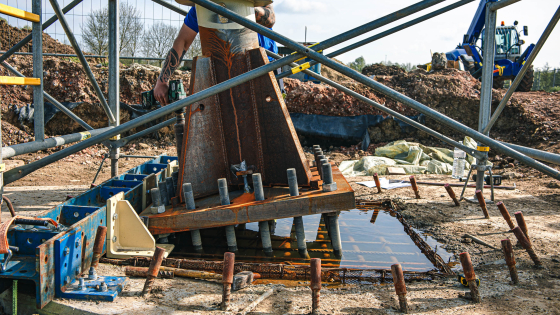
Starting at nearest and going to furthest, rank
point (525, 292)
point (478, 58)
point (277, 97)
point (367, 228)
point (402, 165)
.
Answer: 1. point (525, 292)
2. point (277, 97)
3. point (367, 228)
4. point (402, 165)
5. point (478, 58)

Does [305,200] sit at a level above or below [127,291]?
above

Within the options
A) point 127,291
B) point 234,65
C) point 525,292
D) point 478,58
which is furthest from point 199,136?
point 478,58

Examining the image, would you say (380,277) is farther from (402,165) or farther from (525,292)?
(402,165)

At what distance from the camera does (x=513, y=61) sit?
63.1ft

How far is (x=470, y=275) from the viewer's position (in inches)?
136

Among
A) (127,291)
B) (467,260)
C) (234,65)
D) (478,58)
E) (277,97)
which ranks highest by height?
(478,58)

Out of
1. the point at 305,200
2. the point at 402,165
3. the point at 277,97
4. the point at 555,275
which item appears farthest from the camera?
the point at 402,165

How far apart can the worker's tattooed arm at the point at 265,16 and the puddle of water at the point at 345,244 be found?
9.98 ft

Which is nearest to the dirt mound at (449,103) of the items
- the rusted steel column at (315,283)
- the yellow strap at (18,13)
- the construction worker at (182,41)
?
the construction worker at (182,41)

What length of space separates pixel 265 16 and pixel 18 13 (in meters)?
3.14

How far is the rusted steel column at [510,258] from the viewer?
3.74m

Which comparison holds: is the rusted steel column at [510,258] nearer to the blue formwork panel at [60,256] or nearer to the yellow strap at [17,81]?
the blue formwork panel at [60,256]

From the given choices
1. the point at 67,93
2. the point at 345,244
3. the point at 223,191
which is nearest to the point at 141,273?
the point at 223,191

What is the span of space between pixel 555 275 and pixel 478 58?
54.4 feet
